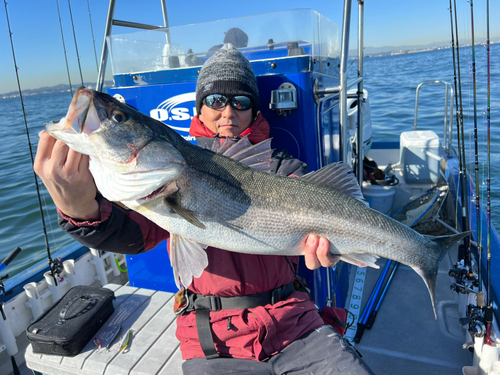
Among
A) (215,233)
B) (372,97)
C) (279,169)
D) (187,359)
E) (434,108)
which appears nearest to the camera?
(215,233)

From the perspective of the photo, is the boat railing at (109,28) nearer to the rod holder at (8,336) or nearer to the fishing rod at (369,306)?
the rod holder at (8,336)

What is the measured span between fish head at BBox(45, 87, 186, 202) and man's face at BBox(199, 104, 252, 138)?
970 mm

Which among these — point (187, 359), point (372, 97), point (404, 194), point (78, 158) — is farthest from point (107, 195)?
point (372, 97)

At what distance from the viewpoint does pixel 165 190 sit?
181 centimetres

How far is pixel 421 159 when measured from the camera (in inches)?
267

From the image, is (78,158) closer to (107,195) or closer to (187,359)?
(107,195)

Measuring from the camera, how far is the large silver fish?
1.69m

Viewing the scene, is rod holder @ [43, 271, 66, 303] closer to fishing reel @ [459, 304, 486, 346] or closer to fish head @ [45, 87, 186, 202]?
fish head @ [45, 87, 186, 202]

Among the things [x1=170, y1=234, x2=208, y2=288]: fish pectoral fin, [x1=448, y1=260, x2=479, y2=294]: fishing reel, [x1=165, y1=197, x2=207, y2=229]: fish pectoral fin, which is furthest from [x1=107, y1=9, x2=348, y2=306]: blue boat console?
[x1=165, y1=197, x2=207, y2=229]: fish pectoral fin

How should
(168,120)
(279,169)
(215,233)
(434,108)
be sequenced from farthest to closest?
(434,108), (168,120), (279,169), (215,233)

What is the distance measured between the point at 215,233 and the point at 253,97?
1319 mm

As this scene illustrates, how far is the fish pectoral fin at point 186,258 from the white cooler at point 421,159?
6.07 m

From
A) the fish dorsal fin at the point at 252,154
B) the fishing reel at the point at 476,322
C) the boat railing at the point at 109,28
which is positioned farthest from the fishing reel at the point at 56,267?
the fishing reel at the point at 476,322

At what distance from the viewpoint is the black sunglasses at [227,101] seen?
8.89 ft
